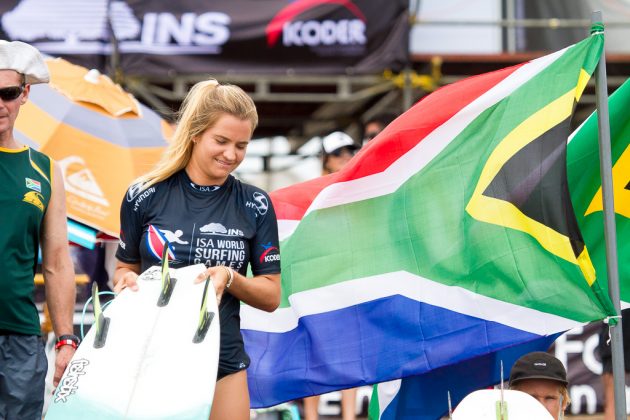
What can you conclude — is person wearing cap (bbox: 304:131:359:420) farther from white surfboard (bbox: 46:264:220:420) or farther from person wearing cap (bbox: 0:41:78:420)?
white surfboard (bbox: 46:264:220:420)

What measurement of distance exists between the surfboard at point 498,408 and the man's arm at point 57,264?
156 cm

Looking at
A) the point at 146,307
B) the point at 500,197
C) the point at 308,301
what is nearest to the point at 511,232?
the point at 500,197

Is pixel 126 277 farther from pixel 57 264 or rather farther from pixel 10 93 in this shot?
pixel 10 93

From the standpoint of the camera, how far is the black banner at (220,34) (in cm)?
1170

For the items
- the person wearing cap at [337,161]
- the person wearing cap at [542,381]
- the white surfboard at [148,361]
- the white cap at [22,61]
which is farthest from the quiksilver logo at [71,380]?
the person wearing cap at [337,161]

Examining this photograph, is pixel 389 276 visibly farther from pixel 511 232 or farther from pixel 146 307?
pixel 146 307

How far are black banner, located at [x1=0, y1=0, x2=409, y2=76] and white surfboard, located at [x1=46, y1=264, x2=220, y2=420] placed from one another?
790 cm

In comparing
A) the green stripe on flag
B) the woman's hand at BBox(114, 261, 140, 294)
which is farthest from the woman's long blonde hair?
the green stripe on flag

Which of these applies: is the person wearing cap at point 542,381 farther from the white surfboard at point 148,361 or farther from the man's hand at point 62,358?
the man's hand at point 62,358

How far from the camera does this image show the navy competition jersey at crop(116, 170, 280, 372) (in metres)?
4.28

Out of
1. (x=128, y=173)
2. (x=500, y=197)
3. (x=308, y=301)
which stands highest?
(x=128, y=173)

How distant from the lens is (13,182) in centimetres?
435

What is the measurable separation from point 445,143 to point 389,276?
0.70 metres

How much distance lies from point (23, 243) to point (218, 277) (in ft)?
2.67
